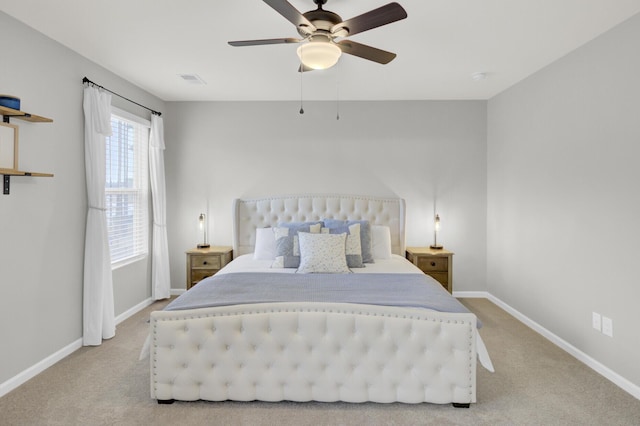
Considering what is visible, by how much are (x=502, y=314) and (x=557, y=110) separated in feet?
7.29

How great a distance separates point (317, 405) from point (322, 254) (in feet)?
4.57

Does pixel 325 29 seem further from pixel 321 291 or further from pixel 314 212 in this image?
pixel 314 212

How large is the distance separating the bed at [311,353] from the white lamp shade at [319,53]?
1525 mm

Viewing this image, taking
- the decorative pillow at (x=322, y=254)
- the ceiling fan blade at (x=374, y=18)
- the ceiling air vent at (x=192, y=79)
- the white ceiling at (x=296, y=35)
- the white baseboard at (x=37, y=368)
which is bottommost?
the white baseboard at (x=37, y=368)

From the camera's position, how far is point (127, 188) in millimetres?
4152

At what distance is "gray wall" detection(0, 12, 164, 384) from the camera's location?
2.59 m

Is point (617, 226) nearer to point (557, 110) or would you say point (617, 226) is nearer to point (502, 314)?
point (557, 110)

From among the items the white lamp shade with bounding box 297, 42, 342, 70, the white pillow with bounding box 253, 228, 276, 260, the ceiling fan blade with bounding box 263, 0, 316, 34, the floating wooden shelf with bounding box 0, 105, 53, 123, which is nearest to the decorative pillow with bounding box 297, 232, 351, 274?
the white pillow with bounding box 253, 228, 276, 260

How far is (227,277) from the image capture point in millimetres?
3068

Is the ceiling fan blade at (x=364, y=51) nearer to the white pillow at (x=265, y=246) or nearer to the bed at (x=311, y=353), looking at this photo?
the bed at (x=311, y=353)

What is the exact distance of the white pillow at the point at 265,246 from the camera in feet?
13.4

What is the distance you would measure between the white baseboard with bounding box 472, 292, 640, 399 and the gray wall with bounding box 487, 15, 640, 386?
4 centimetres

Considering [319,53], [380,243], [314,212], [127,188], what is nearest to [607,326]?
[380,243]

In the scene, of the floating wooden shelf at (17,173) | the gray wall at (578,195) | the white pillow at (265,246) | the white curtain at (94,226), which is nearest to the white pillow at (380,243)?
the white pillow at (265,246)
